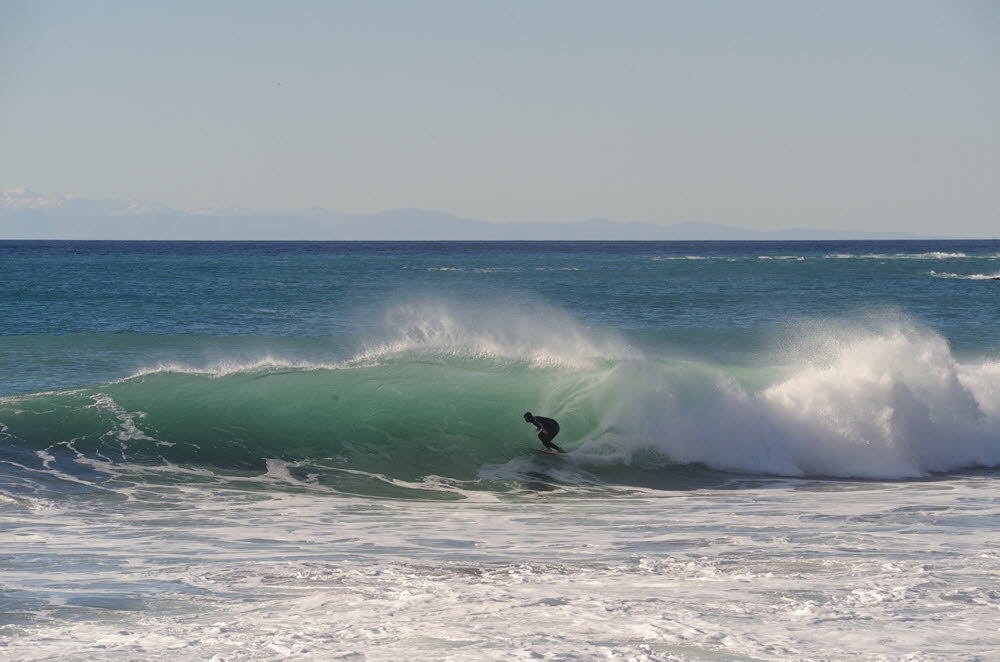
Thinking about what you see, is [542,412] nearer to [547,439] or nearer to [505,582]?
[547,439]

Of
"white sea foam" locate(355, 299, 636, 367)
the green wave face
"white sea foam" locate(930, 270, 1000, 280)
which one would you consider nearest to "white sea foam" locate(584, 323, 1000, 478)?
the green wave face

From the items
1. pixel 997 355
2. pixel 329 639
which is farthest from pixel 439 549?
pixel 997 355

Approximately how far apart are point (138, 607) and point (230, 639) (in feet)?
3.51

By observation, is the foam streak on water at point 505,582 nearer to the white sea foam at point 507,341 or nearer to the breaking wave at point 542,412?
the breaking wave at point 542,412

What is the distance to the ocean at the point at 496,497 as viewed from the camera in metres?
6.49

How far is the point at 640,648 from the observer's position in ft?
19.9

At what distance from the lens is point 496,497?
39.8ft

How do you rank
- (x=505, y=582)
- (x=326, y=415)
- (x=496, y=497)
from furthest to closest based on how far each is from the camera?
(x=326, y=415), (x=496, y=497), (x=505, y=582)

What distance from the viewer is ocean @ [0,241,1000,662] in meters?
6.49

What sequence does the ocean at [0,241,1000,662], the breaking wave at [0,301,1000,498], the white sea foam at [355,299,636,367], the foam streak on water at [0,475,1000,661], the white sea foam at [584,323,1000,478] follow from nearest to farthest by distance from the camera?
1. the foam streak on water at [0,475,1000,661]
2. the ocean at [0,241,1000,662]
3. the breaking wave at [0,301,1000,498]
4. the white sea foam at [584,323,1000,478]
5. the white sea foam at [355,299,636,367]

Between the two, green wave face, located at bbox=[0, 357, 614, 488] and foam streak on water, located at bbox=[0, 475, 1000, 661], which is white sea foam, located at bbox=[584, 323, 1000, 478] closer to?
green wave face, located at bbox=[0, 357, 614, 488]

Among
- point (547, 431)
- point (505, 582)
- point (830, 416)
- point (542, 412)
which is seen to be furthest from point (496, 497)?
point (830, 416)

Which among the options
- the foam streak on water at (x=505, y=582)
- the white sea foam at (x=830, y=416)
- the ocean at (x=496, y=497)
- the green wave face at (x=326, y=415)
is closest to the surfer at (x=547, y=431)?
the ocean at (x=496, y=497)

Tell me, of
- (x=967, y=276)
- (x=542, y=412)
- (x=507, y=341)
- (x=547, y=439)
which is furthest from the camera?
(x=967, y=276)
